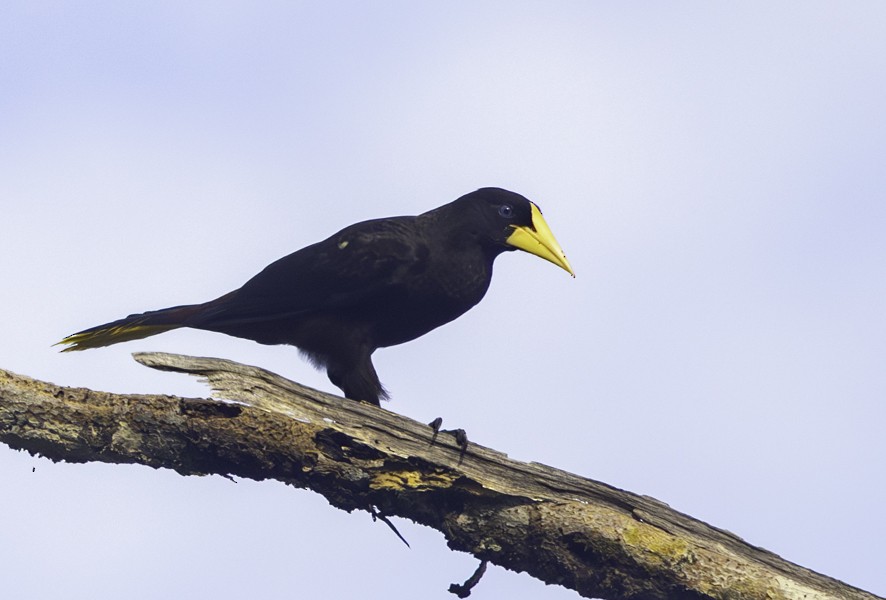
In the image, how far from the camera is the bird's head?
500 centimetres

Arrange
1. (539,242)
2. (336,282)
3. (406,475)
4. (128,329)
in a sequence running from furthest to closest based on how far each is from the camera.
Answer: (539,242)
(336,282)
(128,329)
(406,475)

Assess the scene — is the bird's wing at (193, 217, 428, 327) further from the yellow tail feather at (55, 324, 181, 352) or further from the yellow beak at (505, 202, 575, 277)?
the yellow beak at (505, 202, 575, 277)

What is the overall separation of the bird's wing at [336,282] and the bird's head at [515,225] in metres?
0.37

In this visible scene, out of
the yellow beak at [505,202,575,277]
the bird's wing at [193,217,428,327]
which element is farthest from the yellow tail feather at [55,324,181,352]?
the yellow beak at [505,202,575,277]

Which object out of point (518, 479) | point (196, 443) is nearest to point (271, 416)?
point (196, 443)

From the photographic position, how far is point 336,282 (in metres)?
4.75

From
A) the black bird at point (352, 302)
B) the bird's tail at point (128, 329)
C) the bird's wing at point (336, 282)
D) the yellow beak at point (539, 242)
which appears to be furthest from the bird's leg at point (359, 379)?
the yellow beak at point (539, 242)

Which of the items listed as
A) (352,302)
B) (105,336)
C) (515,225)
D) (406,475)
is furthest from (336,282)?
(406,475)

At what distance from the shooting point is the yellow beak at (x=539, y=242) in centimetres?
498

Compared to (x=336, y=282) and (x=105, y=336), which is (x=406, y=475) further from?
(x=105, y=336)

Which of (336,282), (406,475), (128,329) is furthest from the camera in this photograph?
(336,282)

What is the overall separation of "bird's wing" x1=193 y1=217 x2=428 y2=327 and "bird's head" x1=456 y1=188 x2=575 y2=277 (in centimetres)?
37

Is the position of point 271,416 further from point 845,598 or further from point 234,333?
point 845,598

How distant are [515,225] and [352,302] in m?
0.90
